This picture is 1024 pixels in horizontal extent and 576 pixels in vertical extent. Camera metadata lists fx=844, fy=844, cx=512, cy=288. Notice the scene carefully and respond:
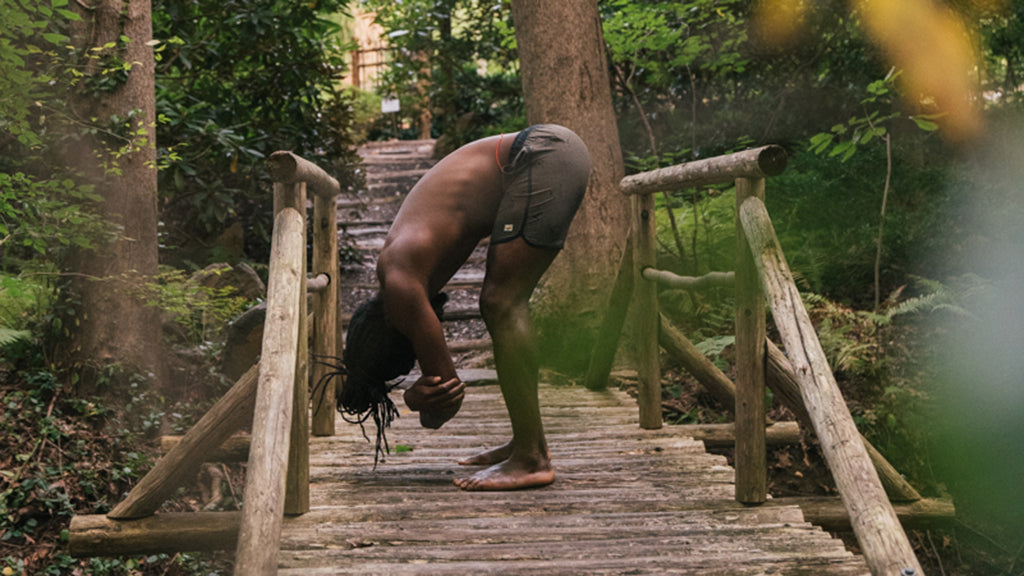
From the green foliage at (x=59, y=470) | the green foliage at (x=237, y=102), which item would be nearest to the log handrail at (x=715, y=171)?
A: the green foliage at (x=59, y=470)

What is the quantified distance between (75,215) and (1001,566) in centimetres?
553

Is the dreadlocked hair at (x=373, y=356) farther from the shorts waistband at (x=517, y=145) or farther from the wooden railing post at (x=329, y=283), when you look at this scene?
the wooden railing post at (x=329, y=283)

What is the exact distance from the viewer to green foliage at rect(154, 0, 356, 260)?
6.64 m

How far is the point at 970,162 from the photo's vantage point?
7816 millimetres

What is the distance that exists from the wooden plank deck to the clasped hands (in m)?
0.34

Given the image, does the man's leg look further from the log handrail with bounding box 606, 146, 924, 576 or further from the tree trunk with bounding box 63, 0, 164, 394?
the tree trunk with bounding box 63, 0, 164, 394

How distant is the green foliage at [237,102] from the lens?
6.64 metres

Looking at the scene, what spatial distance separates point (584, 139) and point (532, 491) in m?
3.50

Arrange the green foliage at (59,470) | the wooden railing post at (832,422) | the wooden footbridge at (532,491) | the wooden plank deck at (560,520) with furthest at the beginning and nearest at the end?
the green foliage at (59,470) → the wooden plank deck at (560,520) → the wooden footbridge at (532,491) → the wooden railing post at (832,422)

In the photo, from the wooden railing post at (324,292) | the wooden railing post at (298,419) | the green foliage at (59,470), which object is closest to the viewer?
the wooden railing post at (298,419)

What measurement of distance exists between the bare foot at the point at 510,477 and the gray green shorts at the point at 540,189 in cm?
85

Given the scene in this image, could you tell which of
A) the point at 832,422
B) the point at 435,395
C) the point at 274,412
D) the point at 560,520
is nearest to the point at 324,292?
the point at 435,395

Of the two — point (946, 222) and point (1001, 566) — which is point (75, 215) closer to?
point (1001, 566)

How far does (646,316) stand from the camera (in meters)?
4.24
